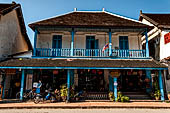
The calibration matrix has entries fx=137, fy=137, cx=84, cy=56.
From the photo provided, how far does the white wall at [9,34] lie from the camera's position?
1119 cm

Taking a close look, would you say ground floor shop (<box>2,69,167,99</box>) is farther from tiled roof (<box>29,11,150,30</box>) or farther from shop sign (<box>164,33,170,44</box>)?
tiled roof (<box>29,11,150,30</box>)

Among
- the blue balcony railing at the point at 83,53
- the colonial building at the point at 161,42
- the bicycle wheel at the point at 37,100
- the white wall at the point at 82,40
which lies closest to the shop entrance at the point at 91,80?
the blue balcony railing at the point at 83,53

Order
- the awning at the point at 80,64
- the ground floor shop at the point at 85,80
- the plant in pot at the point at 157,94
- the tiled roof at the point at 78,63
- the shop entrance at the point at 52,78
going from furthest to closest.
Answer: the shop entrance at the point at 52,78
the ground floor shop at the point at 85,80
the plant in pot at the point at 157,94
the tiled roof at the point at 78,63
the awning at the point at 80,64

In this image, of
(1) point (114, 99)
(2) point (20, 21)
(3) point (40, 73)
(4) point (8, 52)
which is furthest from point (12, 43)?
(1) point (114, 99)

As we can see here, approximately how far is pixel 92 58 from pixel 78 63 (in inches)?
59.5

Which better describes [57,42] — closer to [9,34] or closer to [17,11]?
[9,34]

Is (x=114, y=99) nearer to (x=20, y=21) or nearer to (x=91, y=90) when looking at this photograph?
(x=91, y=90)

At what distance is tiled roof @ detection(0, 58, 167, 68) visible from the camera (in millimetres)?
9547

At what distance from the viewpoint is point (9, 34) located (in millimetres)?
12289

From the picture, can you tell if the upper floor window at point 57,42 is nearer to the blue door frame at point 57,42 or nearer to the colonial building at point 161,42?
the blue door frame at point 57,42

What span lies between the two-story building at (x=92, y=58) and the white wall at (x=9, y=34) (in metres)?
2.15

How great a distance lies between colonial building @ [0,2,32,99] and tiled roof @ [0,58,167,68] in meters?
1.59

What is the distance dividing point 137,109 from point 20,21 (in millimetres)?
13802

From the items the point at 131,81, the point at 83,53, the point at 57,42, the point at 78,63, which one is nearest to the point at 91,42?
the point at 83,53
